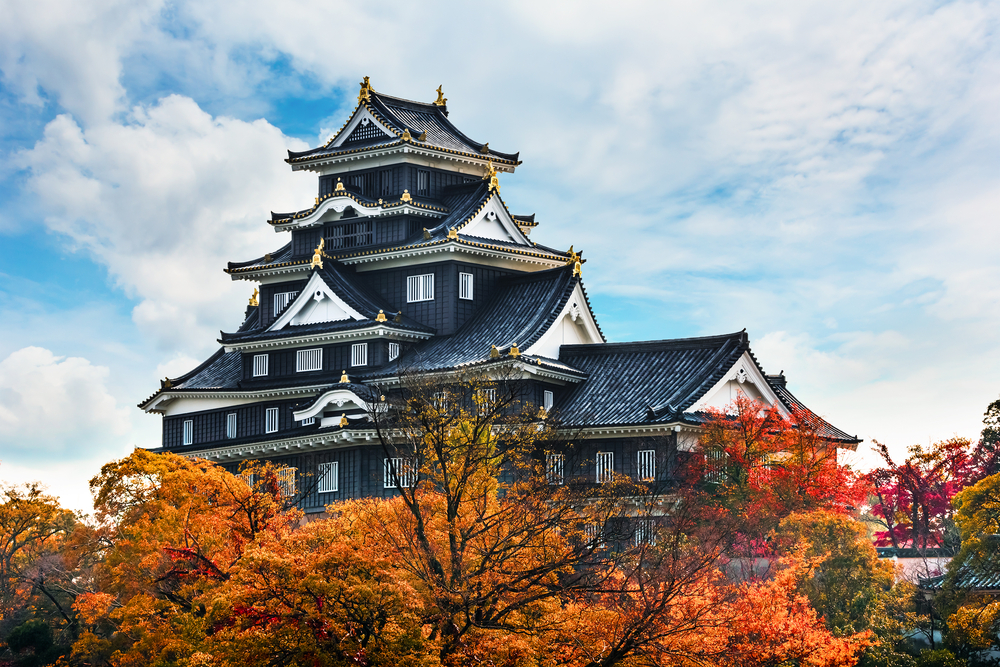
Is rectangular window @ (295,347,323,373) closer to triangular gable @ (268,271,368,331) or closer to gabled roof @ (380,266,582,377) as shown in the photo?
triangular gable @ (268,271,368,331)

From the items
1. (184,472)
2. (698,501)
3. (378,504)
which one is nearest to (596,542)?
A: (378,504)

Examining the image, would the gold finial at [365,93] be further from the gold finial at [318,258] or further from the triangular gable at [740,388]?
the triangular gable at [740,388]

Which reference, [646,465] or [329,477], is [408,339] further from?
[646,465]

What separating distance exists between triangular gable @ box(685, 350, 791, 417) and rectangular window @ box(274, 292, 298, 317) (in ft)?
67.2

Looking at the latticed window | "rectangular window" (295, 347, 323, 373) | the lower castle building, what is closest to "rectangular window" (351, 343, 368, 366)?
the lower castle building

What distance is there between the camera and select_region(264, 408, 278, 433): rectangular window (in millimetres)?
47125

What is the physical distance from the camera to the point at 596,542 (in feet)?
83.3

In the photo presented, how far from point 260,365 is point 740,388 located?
19777mm

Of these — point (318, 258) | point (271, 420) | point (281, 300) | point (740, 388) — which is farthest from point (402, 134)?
point (740, 388)

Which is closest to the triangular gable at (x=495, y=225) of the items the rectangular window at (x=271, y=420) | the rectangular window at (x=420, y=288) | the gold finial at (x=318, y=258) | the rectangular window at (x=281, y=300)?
the rectangular window at (x=420, y=288)

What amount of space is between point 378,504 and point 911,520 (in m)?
37.6

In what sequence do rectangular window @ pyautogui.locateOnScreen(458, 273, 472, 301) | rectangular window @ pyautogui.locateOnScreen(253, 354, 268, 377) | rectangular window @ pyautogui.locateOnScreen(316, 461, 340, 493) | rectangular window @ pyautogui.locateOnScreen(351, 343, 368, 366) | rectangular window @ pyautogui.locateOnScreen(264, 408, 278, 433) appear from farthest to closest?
rectangular window @ pyautogui.locateOnScreen(253, 354, 268, 377), rectangular window @ pyautogui.locateOnScreen(264, 408, 278, 433), rectangular window @ pyautogui.locateOnScreen(458, 273, 472, 301), rectangular window @ pyautogui.locateOnScreen(351, 343, 368, 366), rectangular window @ pyautogui.locateOnScreen(316, 461, 340, 493)

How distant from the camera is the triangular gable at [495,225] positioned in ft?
156

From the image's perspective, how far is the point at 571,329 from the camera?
4509 cm
